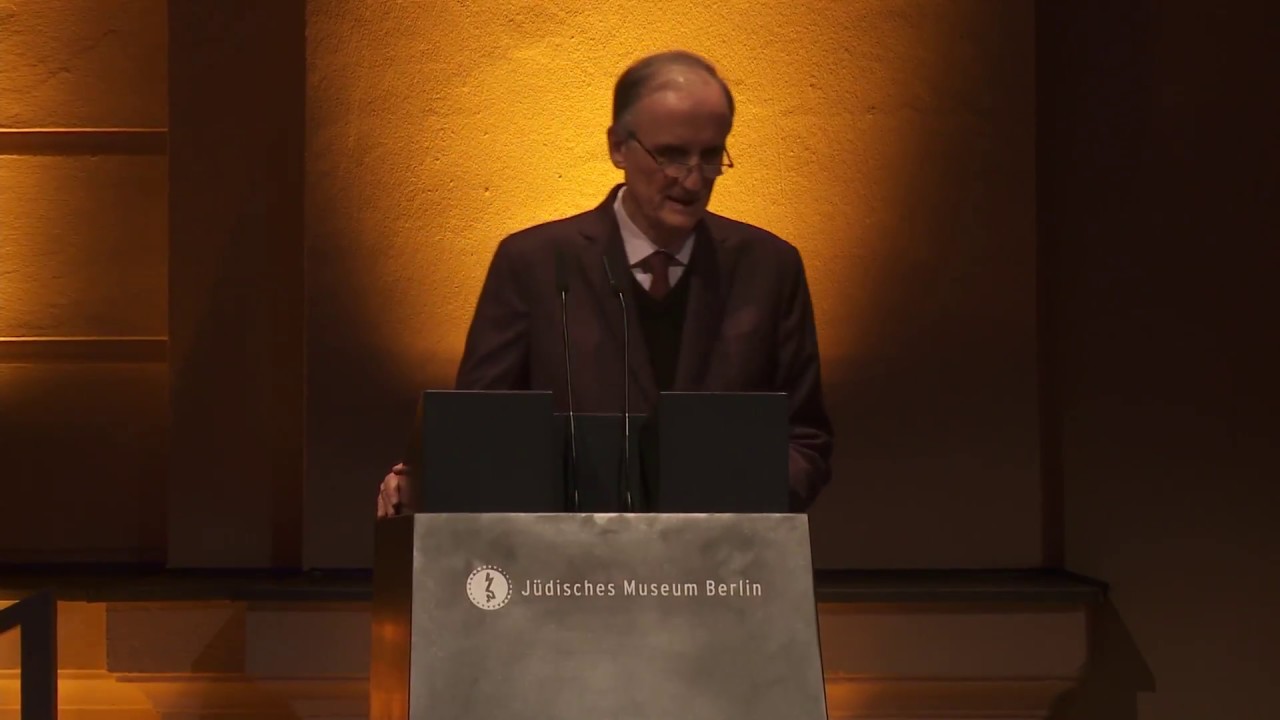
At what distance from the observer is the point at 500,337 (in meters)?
2.60

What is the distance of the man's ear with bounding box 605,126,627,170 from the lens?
2.44 meters

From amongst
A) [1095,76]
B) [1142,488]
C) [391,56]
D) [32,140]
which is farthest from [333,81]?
[1142,488]

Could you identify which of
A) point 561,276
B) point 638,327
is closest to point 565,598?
point 561,276

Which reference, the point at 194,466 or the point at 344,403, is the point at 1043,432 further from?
the point at 194,466

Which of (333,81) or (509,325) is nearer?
(509,325)

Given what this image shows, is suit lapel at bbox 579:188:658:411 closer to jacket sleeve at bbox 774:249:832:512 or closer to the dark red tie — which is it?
the dark red tie

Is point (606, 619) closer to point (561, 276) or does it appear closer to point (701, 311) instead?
point (561, 276)

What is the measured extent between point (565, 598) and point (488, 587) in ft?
0.29

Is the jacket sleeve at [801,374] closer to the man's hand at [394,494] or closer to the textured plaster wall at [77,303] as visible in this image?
the man's hand at [394,494]

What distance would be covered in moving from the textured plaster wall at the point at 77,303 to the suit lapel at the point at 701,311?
1.76 meters

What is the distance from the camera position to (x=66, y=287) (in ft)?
12.4

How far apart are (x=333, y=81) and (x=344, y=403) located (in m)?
0.75

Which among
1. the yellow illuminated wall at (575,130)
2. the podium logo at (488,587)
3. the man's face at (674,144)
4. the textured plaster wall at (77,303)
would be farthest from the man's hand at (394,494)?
the textured plaster wall at (77,303)

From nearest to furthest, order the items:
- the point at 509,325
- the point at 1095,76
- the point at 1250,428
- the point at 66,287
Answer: the point at 509,325
the point at 1250,428
the point at 1095,76
the point at 66,287
